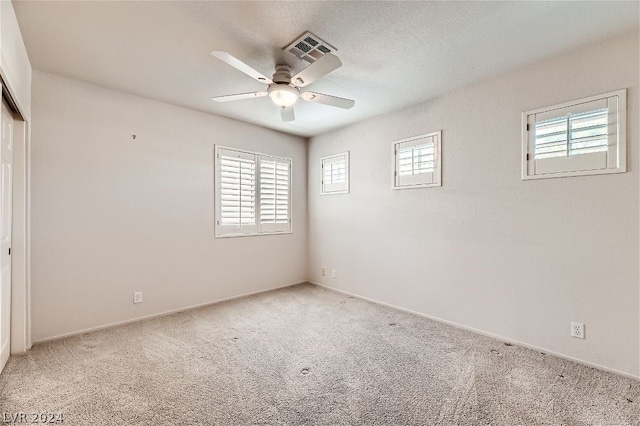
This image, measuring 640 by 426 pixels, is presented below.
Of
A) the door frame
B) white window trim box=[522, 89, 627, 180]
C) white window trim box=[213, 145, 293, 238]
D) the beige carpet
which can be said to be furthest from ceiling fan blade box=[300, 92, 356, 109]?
the door frame

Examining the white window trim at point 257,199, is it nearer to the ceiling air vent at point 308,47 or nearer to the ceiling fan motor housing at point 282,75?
the ceiling fan motor housing at point 282,75

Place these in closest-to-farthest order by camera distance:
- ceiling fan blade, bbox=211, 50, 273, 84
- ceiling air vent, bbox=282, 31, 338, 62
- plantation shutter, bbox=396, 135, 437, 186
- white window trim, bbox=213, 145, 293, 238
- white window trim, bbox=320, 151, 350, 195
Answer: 1. ceiling fan blade, bbox=211, 50, 273, 84
2. ceiling air vent, bbox=282, 31, 338, 62
3. plantation shutter, bbox=396, 135, 437, 186
4. white window trim, bbox=213, 145, 293, 238
5. white window trim, bbox=320, 151, 350, 195

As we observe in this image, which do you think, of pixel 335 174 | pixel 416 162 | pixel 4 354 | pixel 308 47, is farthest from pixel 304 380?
pixel 335 174

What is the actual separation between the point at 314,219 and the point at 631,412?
3.92m

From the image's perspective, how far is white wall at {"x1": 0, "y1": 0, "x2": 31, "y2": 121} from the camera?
69.4 inches

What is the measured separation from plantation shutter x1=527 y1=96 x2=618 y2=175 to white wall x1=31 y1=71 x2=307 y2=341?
3475 millimetres

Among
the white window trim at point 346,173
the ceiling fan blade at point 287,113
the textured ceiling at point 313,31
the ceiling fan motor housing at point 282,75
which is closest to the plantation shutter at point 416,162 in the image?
the textured ceiling at point 313,31

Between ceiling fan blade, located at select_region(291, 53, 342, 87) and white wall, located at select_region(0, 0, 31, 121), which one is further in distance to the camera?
ceiling fan blade, located at select_region(291, 53, 342, 87)

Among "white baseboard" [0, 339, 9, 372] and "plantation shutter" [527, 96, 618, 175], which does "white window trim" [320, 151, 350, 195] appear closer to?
"plantation shutter" [527, 96, 618, 175]

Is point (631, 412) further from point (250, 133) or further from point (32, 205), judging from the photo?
point (32, 205)

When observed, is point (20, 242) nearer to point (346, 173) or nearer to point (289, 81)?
point (289, 81)

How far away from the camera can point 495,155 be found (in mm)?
2848

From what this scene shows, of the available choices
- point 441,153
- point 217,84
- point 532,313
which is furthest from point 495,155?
point 217,84

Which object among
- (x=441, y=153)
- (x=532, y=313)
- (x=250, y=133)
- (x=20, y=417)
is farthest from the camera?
(x=250, y=133)
